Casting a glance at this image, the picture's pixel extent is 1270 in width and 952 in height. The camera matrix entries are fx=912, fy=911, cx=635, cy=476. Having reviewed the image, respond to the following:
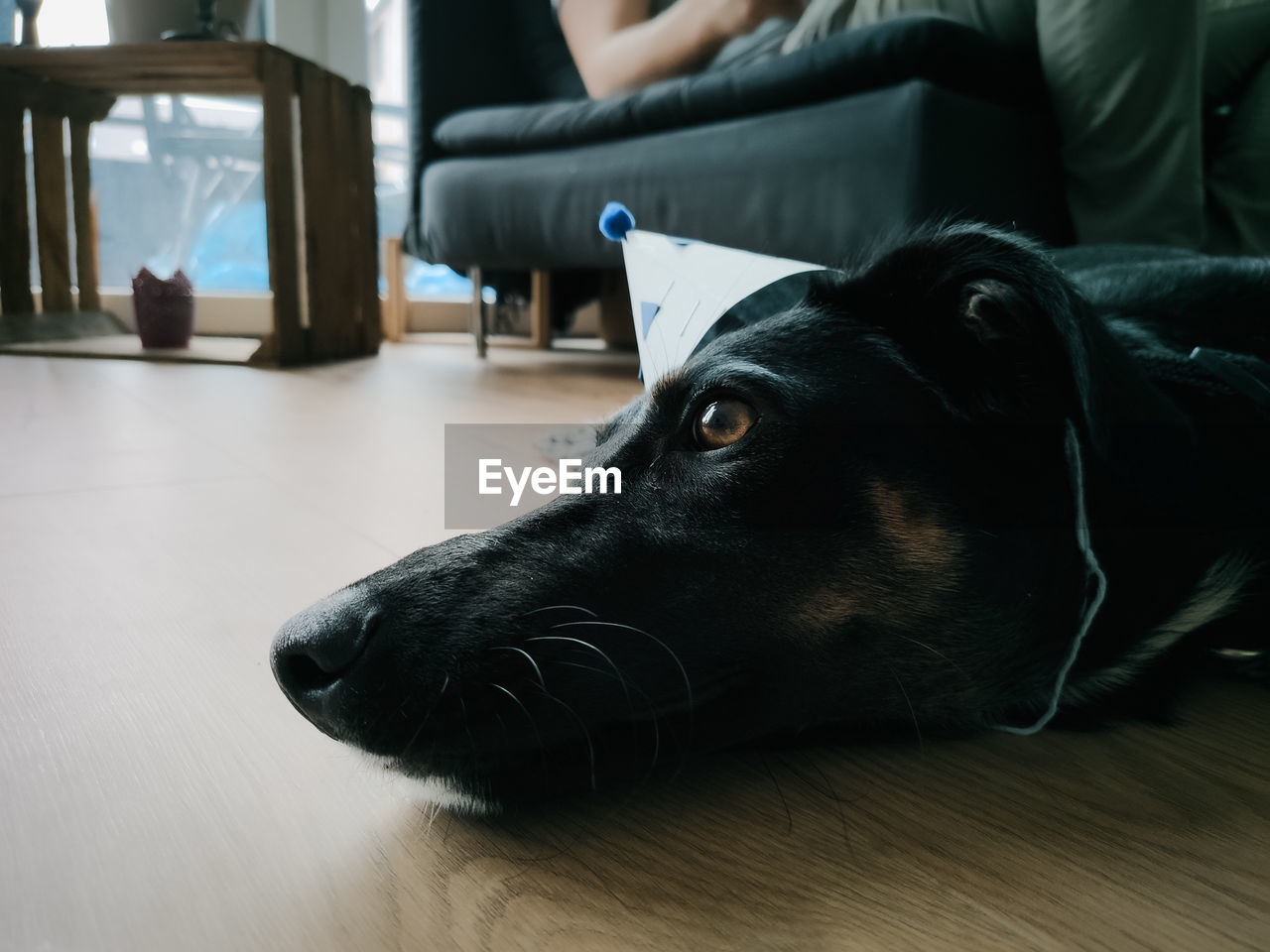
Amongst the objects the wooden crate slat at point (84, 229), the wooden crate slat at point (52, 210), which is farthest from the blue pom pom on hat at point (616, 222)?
the wooden crate slat at point (84, 229)

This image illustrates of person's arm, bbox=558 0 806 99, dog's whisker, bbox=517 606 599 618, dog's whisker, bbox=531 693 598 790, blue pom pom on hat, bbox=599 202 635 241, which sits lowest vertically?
dog's whisker, bbox=531 693 598 790

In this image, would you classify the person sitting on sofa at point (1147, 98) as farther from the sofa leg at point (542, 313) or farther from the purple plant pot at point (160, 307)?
the purple plant pot at point (160, 307)

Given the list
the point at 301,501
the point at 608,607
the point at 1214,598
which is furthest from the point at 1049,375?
the point at 301,501

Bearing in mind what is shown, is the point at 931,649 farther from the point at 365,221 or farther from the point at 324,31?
the point at 324,31

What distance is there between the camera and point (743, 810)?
64 cm

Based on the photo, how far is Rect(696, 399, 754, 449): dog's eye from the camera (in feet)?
2.33

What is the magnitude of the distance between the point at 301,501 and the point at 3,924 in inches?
40.5

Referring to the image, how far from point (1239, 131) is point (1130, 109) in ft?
1.75

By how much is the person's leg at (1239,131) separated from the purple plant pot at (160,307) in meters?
3.70

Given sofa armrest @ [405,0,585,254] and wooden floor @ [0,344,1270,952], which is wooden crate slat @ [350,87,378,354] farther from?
wooden floor @ [0,344,1270,952]

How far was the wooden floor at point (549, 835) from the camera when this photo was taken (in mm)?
505

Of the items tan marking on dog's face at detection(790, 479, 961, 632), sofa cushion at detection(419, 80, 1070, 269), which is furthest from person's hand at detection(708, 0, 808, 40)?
tan marking on dog's face at detection(790, 479, 961, 632)

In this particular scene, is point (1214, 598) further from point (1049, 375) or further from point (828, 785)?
point (828, 785)

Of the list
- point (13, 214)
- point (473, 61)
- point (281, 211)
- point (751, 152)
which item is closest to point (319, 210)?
point (281, 211)
